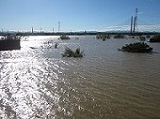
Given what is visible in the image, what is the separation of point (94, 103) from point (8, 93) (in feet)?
11.8

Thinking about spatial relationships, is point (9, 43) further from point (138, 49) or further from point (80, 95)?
point (80, 95)

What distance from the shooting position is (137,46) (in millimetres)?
32719

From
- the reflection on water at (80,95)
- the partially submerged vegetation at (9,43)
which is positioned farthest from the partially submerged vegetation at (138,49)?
the reflection on water at (80,95)

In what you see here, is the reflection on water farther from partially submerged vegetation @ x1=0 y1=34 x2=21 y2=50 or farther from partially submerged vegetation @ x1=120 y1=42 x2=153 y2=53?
partially submerged vegetation @ x1=0 y1=34 x2=21 y2=50

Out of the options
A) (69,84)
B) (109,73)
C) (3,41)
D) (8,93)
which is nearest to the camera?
(8,93)

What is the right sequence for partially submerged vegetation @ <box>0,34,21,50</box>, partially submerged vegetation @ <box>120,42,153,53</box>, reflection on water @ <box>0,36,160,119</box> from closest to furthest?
reflection on water @ <box>0,36,160,119</box>
partially submerged vegetation @ <box>120,42,153,53</box>
partially submerged vegetation @ <box>0,34,21,50</box>

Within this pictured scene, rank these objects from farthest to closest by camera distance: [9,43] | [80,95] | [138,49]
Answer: [9,43] → [138,49] → [80,95]

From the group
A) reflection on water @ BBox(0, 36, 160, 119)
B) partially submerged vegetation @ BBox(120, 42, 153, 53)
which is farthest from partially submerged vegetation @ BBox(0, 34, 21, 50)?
reflection on water @ BBox(0, 36, 160, 119)

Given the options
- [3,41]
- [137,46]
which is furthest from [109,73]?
[3,41]

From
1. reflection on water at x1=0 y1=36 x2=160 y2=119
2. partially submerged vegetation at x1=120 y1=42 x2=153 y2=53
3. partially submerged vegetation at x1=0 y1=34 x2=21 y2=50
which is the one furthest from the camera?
partially submerged vegetation at x1=0 y1=34 x2=21 y2=50

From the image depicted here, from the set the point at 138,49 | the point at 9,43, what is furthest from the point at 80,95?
the point at 9,43

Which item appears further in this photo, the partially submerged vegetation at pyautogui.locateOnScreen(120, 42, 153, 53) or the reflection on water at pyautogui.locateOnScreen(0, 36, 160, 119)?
the partially submerged vegetation at pyautogui.locateOnScreen(120, 42, 153, 53)

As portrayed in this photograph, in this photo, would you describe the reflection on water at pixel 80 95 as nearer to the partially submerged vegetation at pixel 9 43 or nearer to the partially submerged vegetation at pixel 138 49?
the partially submerged vegetation at pixel 138 49

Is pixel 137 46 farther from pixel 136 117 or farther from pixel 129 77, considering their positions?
pixel 136 117
